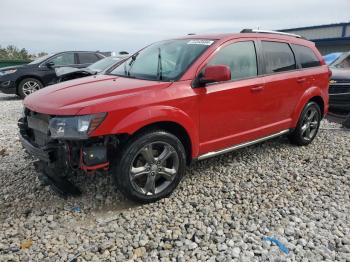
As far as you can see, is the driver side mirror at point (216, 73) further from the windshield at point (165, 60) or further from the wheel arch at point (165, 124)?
the wheel arch at point (165, 124)

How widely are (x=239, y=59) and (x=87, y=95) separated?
6.33ft

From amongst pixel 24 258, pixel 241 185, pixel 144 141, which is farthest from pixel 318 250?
pixel 24 258

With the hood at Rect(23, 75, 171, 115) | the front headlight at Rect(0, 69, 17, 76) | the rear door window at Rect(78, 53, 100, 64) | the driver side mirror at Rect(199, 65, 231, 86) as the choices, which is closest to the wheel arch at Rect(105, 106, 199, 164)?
the hood at Rect(23, 75, 171, 115)

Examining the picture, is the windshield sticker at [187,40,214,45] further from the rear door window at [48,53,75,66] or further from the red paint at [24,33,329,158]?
the rear door window at [48,53,75,66]

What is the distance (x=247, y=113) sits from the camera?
4203mm

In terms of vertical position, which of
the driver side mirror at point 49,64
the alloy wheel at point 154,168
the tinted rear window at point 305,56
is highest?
the tinted rear window at point 305,56

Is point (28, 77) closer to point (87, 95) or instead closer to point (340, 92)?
point (87, 95)

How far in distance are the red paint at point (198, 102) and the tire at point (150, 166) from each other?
0.17m

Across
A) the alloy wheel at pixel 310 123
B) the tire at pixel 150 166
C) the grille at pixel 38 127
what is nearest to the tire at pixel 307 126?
the alloy wheel at pixel 310 123

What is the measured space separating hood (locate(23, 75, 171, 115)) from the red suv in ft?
0.04

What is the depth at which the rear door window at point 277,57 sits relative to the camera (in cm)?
450

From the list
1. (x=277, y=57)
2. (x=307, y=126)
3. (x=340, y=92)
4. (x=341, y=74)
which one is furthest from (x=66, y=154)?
(x=341, y=74)

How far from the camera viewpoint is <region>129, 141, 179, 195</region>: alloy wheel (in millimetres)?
3363

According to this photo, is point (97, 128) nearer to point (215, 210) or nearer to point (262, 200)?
point (215, 210)
